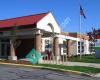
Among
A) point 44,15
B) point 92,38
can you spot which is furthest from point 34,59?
point 92,38

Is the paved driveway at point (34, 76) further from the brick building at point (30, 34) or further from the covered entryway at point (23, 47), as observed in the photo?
the covered entryway at point (23, 47)

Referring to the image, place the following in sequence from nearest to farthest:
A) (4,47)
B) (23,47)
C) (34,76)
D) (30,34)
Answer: (34,76) → (30,34) → (4,47) → (23,47)

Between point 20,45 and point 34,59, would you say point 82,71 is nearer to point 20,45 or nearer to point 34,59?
point 34,59

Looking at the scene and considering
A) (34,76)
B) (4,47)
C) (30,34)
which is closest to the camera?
(34,76)

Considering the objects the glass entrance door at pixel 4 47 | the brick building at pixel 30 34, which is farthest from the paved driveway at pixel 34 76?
the glass entrance door at pixel 4 47

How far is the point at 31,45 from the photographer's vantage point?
4066cm

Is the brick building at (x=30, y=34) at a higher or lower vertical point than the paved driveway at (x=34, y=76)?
higher

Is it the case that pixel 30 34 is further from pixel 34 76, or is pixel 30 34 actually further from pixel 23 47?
pixel 34 76

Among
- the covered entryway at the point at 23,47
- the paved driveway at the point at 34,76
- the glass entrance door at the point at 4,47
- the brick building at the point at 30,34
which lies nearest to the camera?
the paved driveway at the point at 34,76

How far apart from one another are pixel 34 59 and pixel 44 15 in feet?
24.9

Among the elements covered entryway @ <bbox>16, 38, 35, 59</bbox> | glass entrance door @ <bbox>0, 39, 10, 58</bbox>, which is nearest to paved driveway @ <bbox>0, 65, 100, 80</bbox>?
glass entrance door @ <bbox>0, 39, 10, 58</bbox>

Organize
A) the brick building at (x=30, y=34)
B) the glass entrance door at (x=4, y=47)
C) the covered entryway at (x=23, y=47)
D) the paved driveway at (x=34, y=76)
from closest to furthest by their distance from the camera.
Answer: the paved driveway at (x=34, y=76)
the brick building at (x=30, y=34)
the glass entrance door at (x=4, y=47)
the covered entryway at (x=23, y=47)

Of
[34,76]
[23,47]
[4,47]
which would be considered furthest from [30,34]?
[34,76]

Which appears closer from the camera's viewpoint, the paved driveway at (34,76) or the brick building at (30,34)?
the paved driveway at (34,76)
